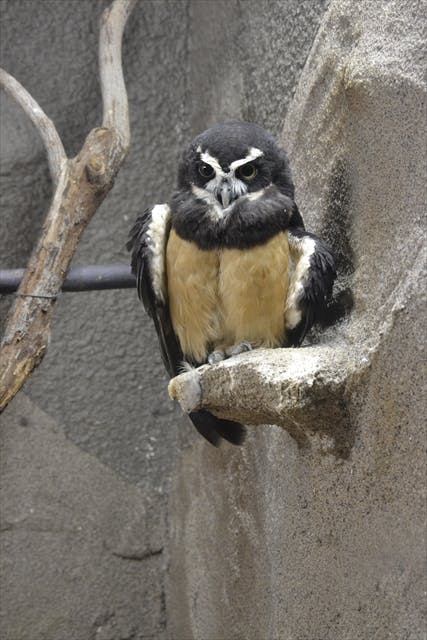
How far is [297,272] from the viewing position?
2.06 metres

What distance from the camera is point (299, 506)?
2.15 metres

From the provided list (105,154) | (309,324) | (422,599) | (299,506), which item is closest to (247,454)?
(299,506)

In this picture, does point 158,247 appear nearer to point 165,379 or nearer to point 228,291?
point 228,291

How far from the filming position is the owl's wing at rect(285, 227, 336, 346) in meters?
2.00

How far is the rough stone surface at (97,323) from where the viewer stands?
9.49ft

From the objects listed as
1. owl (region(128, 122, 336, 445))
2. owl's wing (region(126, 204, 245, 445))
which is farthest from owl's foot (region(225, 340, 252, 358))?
owl's wing (region(126, 204, 245, 445))

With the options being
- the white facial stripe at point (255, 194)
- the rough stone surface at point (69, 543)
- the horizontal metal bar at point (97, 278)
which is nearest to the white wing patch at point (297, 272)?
the white facial stripe at point (255, 194)

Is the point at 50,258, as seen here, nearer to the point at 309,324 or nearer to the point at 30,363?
the point at 30,363

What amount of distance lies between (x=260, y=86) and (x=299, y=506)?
43.7 inches

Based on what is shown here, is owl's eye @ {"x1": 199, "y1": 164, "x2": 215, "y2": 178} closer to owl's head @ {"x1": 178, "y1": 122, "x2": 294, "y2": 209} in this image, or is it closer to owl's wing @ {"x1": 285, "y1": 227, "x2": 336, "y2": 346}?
owl's head @ {"x1": 178, "y1": 122, "x2": 294, "y2": 209}

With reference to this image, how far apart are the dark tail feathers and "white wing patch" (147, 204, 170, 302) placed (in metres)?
0.27

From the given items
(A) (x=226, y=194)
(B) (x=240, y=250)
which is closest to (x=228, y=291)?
(B) (x=240, y=250)

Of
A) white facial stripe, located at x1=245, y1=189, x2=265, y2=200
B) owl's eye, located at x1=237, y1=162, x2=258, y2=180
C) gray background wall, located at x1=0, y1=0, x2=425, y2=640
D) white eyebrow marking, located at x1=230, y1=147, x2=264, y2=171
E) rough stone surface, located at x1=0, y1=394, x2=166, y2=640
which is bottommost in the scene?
rough stone surface, located at x1=0, y1=394, x2=166, y2=640

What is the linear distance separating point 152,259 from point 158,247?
3cm
